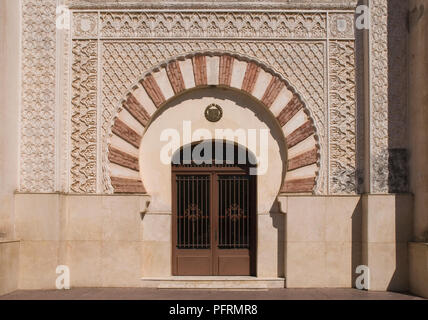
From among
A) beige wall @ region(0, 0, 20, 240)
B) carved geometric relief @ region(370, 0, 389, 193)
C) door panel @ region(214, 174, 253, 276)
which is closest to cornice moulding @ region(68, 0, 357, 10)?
carved geometric relief @ region(370, 0, 389, 193)

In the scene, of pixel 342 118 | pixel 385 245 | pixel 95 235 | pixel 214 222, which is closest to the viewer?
pixel 385 245

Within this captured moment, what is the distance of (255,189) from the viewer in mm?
7844

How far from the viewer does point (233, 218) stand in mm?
7836

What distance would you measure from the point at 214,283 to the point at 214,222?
31.6 inches

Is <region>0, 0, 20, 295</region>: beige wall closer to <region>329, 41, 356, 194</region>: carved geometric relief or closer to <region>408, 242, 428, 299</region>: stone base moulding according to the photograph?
<region>329, 41, 356, 194</region>: carved geometric relief

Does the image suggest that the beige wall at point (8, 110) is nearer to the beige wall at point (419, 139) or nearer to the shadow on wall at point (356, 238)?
the shadow on wall at point (356, 238)

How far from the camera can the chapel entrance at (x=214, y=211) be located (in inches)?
307

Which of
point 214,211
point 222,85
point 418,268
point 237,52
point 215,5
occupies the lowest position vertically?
point 418,268

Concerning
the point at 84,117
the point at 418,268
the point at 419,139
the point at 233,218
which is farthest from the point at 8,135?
the point at 418,268

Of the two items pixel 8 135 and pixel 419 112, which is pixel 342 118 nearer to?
pixel 419 112

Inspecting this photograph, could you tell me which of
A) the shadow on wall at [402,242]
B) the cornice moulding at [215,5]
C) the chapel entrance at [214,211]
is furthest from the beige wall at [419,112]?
the chapel entrance at [214,211]

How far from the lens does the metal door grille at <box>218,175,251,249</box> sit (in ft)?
25.7

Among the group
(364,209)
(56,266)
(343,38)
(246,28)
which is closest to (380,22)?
(343,38)

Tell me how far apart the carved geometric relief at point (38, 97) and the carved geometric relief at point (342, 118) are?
3.52 meters
